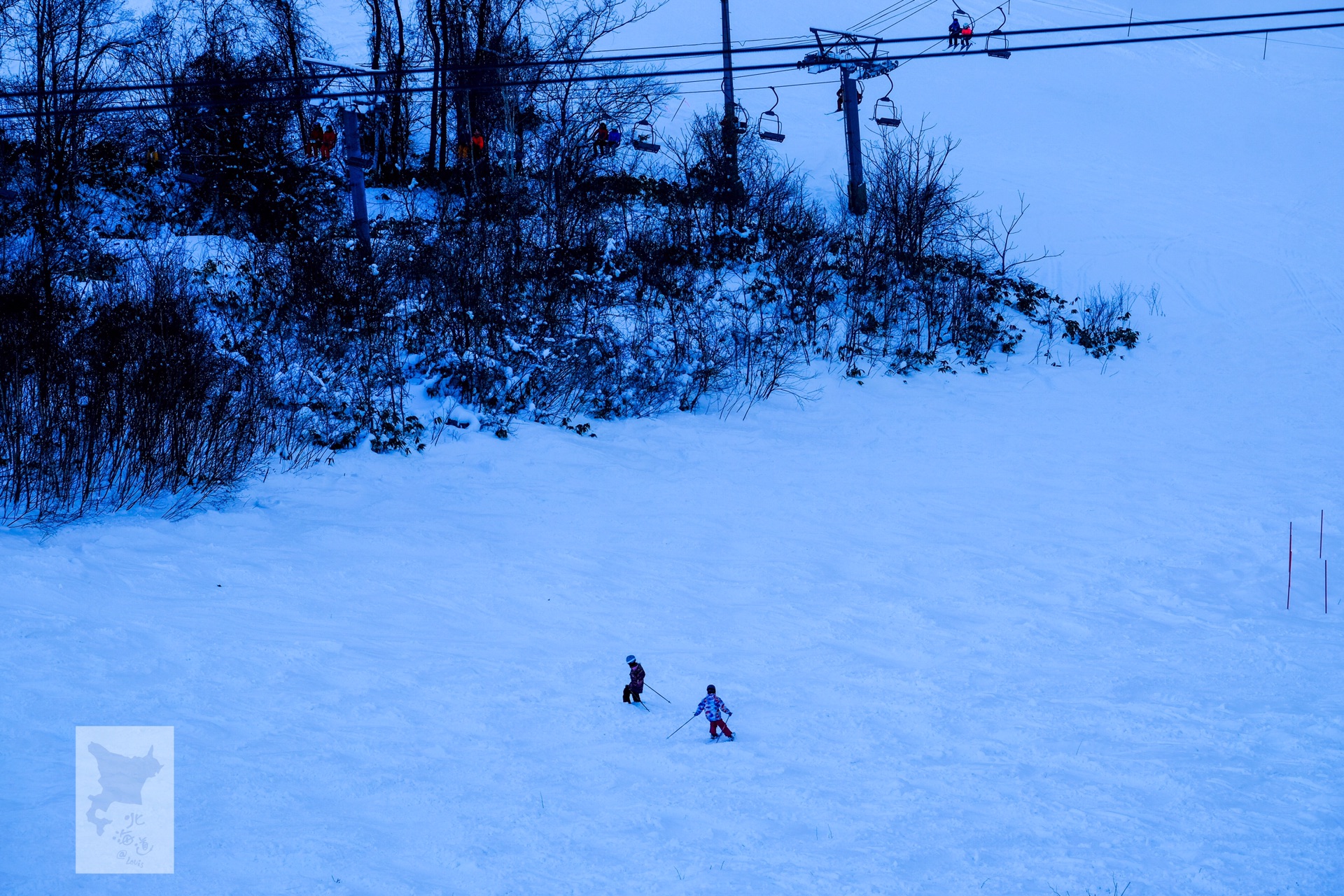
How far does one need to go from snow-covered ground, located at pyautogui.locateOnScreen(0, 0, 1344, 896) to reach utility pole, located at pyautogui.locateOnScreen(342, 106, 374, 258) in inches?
207

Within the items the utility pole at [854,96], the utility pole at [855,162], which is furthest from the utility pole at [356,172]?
the utility pole at [855,162]

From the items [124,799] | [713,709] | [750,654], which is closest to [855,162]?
[750,654]

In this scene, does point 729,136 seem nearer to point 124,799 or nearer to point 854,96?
point 854,96

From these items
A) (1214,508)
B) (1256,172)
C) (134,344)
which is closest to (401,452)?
(134,344)

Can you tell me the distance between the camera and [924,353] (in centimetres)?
1886

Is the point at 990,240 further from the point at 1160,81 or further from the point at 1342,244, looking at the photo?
the point at 1160,81

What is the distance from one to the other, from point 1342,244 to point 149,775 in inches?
1229

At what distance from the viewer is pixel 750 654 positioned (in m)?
9.52

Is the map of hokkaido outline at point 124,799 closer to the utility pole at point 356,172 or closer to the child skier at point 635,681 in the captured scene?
the child skier at point 635,681

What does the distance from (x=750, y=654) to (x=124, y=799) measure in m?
5.63

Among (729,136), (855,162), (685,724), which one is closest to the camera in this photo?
(685,724)

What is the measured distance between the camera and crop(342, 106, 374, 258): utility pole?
51.7 feet

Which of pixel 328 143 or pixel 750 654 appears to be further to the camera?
pixel 328 143

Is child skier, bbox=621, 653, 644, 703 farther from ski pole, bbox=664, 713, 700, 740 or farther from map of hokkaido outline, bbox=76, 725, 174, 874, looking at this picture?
map of hokkaido outline, bbox=76, 725, 174, 874
